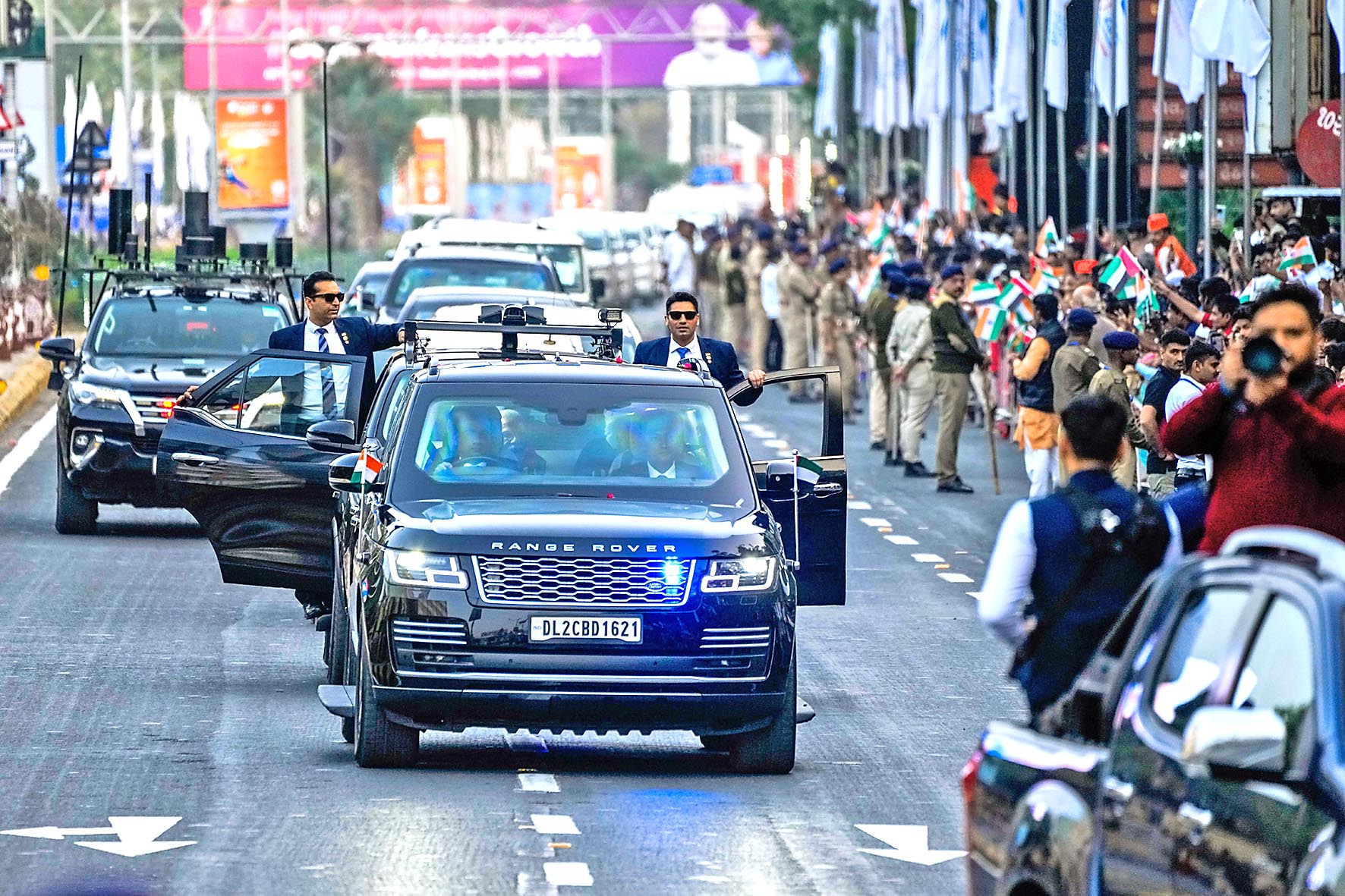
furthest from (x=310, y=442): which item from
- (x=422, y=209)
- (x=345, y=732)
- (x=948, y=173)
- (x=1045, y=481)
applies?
(x=422, y=209)

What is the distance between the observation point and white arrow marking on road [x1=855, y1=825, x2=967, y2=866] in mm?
10086

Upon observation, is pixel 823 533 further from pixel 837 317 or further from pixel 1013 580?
pixel 837 317

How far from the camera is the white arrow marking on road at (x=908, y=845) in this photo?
10086 millimetres

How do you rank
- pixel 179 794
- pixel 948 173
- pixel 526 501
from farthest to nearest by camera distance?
1. pixel 948 173
2. pixel 526 501
3. pixel 179 794

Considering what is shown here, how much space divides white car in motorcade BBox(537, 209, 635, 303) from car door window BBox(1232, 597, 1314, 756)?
160ft

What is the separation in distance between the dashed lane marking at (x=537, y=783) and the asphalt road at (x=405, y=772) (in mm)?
24

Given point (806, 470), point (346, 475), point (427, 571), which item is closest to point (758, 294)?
point (806, 470)

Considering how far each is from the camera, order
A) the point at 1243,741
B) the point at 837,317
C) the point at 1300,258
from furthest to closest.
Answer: the point at 837,317 < the point at 1300,258 < the point at 1243,741

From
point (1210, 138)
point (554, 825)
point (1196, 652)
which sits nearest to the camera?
point (1196, 652)

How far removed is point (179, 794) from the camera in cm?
1114

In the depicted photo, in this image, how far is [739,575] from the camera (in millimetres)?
11555

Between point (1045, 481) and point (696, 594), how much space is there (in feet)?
34.1

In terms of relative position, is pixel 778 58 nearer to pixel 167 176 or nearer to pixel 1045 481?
pixel 167 176

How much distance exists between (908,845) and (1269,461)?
6.91 feet
